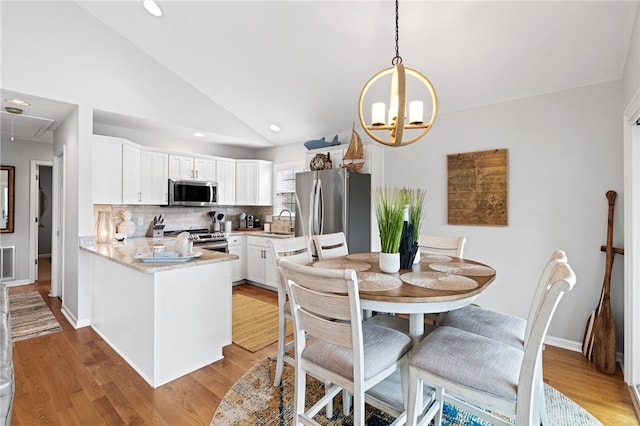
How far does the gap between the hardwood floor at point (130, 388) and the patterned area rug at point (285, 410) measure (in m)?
0.08

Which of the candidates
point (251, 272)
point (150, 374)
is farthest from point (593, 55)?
point (251, 272)

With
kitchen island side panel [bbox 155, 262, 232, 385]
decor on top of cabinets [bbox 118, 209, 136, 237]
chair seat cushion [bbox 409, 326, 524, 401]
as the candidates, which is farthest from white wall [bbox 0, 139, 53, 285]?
chair seat cushion [bbox 409, 326, 524, 401]

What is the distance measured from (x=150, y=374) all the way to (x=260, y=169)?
3683mm

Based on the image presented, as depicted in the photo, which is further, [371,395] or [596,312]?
[596,312]

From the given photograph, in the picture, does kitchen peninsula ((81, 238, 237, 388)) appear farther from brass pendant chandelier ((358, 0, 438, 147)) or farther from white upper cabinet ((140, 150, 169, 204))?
brass pendant chandelier ((358, 0, 438, 147))

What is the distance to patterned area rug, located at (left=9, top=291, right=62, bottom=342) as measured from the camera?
10.4ft

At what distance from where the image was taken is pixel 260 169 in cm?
536

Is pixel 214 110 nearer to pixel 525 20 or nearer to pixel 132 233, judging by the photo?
pixel 132 233

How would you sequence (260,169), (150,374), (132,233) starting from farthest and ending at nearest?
(260,169), (132,233), (150,374)

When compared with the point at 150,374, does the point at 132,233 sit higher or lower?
higher

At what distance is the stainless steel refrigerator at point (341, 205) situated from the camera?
12.2 feet

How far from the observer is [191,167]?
471cm

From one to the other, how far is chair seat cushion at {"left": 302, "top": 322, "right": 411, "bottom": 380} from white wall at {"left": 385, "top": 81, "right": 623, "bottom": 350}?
2107 mm

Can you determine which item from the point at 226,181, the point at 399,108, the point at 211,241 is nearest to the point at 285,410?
the point at 399,108
